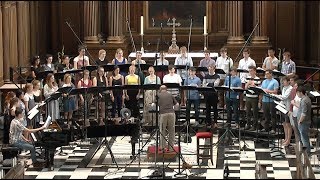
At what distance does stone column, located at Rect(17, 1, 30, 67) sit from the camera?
113ft

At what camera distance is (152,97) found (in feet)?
94.4

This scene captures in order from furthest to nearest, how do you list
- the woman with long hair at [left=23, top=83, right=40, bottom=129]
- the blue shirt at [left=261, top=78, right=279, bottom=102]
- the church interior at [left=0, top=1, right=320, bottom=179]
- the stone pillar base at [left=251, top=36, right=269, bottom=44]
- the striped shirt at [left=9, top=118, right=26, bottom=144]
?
the stone pillar base at [left=251, top=36, right=269, bottom=44], the blue shirt at [left=261, top=78, right=279, bottom=102], the woman with long hair at [left=23, top=83, right=40, bottom=129], the church interior at [left=0, top=1, right=320, bottom=179], the striped shirt at [left=9, top=118, right=26, bottom=144]

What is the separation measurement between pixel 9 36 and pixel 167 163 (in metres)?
8.42

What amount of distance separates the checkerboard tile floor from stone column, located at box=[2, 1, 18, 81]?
4.59 m

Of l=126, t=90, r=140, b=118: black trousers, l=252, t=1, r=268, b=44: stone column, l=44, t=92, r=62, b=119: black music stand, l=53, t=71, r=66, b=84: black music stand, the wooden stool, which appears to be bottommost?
the wooden stool

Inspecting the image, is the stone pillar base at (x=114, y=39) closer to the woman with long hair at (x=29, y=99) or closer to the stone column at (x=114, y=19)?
the stone column at (x=114, y=19)

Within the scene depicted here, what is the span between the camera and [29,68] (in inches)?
1345

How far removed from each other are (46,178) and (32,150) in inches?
35.9

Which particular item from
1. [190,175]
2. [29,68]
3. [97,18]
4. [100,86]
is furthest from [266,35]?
[190,175]

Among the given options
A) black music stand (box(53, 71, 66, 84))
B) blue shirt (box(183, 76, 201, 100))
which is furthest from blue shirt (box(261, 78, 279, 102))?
black music stand (box(53, 71, 66, 84))

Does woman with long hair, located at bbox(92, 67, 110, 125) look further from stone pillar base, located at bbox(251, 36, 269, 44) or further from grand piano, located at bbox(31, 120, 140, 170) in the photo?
stone pillar base, located at bbox(251, 36, 269, 44)

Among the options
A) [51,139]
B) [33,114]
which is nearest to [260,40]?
[51,139]

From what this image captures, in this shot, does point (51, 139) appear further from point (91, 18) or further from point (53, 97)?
point (91, 18)

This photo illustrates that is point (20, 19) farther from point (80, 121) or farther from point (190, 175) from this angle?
point (190, 175)
